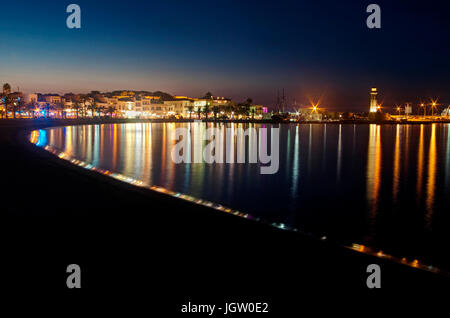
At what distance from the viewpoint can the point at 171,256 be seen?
4453 mm

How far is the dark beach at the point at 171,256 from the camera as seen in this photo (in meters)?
3.76

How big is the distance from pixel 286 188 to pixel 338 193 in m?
1.46

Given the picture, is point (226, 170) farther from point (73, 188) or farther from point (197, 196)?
point (73, 188)

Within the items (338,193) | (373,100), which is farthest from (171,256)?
(373,100)

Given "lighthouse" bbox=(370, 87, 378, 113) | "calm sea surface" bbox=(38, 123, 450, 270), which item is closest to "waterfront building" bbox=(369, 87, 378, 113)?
"lighthouse" bbox=(370, 87, 378, 113)

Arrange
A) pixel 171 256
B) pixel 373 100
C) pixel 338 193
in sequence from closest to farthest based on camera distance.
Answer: pixel 171 256 < pixel 338 193 < pixel 373 100

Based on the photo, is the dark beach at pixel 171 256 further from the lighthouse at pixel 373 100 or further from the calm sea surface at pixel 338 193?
the lighthouse at pixel 373 100

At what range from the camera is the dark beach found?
3764 millimetres

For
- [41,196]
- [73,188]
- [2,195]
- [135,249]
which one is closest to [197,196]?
[73,188]

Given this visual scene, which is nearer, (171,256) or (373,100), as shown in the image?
(171,256)

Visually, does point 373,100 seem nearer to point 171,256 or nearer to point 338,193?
point 338,193

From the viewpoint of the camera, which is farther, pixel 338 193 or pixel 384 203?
pixel 338 193

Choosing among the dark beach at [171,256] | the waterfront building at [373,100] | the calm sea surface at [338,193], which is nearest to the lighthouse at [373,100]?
the waterfront building at [373,100]
